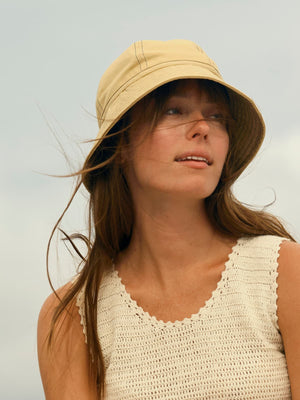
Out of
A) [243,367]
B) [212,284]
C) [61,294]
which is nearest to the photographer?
[243,367]

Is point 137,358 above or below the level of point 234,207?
below

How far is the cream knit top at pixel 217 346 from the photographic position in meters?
2.99

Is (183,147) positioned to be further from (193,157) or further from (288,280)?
(288,280)

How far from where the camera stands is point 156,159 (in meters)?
3.07

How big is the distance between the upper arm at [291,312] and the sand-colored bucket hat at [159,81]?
20.0 inches

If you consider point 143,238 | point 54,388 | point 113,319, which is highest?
point 143,238

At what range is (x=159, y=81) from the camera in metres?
3.04

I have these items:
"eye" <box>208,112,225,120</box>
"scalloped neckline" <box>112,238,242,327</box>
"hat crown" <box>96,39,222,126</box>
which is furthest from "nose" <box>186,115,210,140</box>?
"scalloped neckline" <box>112,238,242,327</box>

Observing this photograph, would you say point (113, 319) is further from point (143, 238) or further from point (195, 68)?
point (195, 68)

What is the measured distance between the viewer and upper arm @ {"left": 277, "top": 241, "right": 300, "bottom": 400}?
2979 millimetres

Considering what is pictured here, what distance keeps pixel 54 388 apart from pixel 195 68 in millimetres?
1409

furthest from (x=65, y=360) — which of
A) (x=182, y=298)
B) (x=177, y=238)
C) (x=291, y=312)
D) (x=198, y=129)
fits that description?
(x=198, y=129)

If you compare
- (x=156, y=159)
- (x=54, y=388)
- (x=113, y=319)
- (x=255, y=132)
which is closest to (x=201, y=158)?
(x=156, y=159)

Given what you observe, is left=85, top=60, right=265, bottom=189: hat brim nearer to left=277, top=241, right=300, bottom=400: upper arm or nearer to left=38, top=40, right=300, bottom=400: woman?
left=38, top=40, right=300, bottom=400: woman
